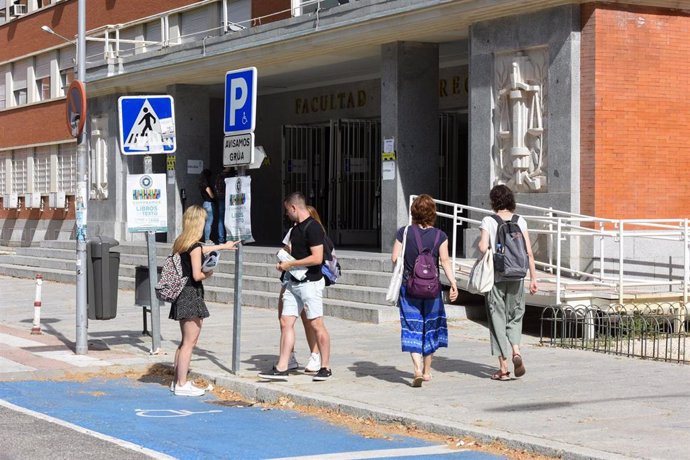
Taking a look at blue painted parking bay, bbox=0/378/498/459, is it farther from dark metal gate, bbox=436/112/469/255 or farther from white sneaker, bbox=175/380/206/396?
dark metal gate, bbox=436/112/469/255

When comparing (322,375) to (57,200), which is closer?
(322,375)

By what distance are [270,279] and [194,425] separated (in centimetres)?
1025

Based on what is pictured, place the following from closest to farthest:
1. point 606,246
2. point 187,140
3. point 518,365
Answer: point 518,365, point 606,246, point 187,140

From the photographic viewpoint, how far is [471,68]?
57.7 feet

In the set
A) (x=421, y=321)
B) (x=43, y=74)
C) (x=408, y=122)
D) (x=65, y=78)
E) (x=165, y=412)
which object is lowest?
(x=165, y=412)

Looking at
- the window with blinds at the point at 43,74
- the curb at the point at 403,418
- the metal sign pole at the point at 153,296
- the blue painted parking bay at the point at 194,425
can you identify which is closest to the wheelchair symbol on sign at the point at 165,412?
the blue painted parking bay at the point at 194,425

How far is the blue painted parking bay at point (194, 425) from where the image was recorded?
8016 mm

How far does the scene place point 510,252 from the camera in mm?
10547

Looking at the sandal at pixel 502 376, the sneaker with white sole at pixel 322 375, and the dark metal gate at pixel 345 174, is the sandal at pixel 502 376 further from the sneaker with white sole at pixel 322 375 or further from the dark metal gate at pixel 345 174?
the dark metal gate at pixel 345 174

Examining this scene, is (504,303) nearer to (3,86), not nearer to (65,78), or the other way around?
(65,78)

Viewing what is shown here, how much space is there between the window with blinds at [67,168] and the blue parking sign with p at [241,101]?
23.1 metres

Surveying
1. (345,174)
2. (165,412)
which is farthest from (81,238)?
(345,174)

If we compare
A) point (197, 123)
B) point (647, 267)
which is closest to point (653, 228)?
point (647, 267)

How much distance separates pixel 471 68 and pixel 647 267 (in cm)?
409
